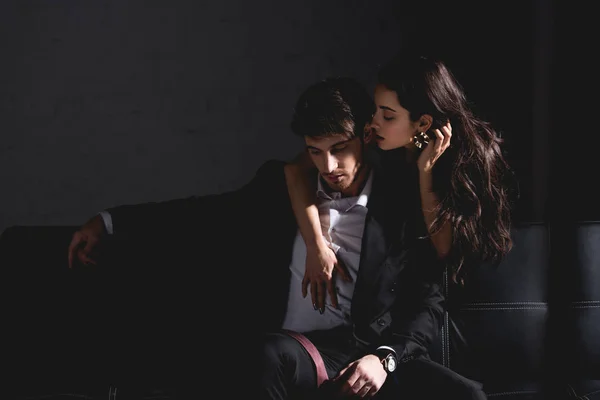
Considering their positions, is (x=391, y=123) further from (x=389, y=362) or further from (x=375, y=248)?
(x=389, y=362)

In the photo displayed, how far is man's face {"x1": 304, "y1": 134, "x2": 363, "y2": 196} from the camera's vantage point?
1.80 metres

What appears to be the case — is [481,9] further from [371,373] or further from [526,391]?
[371,373]

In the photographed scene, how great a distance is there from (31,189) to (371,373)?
192 centimetres

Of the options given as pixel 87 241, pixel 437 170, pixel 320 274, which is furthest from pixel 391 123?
pixel 87 241

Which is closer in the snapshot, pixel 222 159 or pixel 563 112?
pixel 563 112

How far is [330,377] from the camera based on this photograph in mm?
1756

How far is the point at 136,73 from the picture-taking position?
9.32 feet

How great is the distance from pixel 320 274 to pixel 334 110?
1.55 ft

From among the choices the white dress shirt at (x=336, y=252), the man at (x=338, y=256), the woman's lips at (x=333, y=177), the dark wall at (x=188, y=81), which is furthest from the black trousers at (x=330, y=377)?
the dark wall at (x=188, y=81)

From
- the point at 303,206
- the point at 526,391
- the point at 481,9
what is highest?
the point at 481,9

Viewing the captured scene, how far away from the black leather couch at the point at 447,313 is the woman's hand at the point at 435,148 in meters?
0.42

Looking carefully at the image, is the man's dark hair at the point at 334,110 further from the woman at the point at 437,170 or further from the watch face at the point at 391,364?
the watch face at the point at 391,364

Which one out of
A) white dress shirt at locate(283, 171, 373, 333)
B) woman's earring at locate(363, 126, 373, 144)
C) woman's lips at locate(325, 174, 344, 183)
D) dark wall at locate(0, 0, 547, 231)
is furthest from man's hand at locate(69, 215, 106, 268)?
dark wall at locate(0, 0, 547, 231)

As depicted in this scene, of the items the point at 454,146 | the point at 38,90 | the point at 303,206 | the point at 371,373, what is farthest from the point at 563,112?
Result: the point at 38,90
